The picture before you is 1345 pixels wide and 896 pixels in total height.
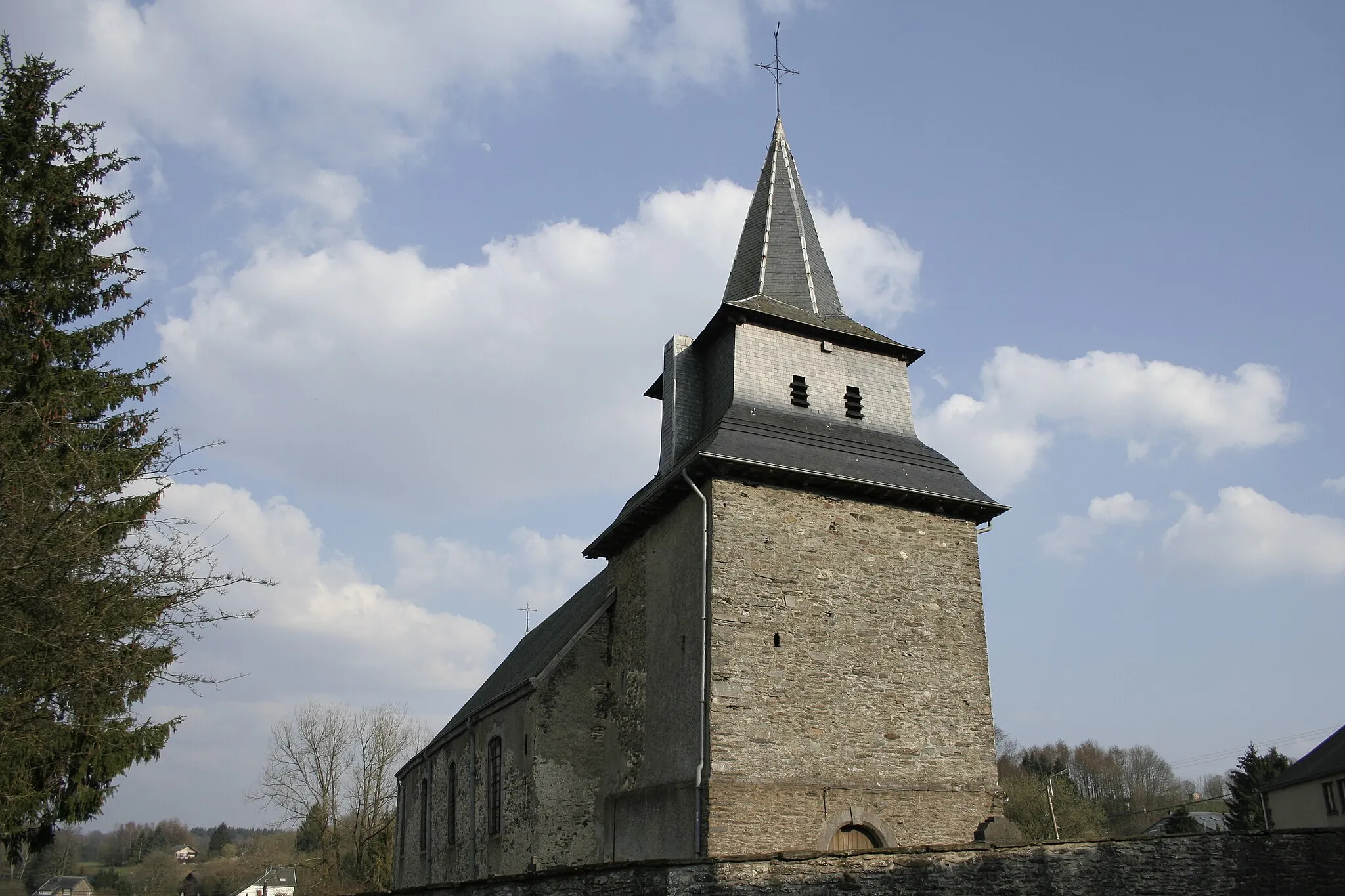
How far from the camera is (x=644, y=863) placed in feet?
30.0

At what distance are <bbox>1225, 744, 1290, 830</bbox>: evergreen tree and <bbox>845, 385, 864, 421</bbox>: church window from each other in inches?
1355

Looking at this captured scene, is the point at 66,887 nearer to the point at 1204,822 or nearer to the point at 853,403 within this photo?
the point at 1204,822

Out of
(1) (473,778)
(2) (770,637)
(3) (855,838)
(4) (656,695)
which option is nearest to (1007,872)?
(3) (855,838)

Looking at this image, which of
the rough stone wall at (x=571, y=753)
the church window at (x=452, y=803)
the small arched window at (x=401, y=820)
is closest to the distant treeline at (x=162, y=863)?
the small arched window at (x=401, y=820)

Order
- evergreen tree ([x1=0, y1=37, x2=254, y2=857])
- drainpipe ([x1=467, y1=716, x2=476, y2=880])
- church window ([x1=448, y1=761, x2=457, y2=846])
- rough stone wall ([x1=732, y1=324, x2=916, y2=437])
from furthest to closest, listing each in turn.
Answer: church window ([x1=448, y1=761, x2=457, y2=846]) < drainpipe ([x1=467, y1=716, x2=476, y2=880]) < rough stone wall ([x1=732, y1=324, x2=916, y2=437]) < evergreen tree ([x1=0, y1=37, x2=254, y2=857])

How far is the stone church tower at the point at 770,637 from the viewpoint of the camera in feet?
44.3

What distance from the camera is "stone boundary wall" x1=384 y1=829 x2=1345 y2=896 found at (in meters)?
9.18

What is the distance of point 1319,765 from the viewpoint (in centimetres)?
2931

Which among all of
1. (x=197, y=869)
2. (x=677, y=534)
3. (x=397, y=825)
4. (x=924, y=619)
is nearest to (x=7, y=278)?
(x=677, y=534)

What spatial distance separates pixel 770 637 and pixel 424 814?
15.5m

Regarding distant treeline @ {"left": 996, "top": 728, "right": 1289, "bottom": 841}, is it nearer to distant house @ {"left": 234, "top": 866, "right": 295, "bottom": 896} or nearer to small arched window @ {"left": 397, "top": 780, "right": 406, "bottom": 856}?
small arched window @ {"left": 397, "top": 780, "right": 406, "bottom": 856}

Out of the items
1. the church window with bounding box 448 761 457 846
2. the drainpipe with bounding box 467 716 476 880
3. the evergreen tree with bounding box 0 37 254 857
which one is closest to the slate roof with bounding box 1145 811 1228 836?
the church window with bounding box 448 761 457 846

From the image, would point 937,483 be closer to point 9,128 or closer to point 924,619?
point 924,619

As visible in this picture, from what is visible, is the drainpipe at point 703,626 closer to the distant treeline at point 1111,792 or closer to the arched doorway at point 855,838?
the arched doorway at point 855,838
